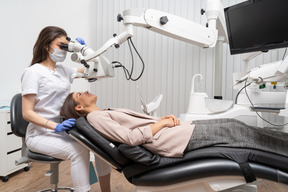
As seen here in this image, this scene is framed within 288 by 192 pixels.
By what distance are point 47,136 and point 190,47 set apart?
1762 millimetres

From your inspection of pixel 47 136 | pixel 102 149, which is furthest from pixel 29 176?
pixel 102 149

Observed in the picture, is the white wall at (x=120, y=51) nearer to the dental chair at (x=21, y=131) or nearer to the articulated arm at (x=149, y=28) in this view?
the articulated arm at (x=149, y=28)

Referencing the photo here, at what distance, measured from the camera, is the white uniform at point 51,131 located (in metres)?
1.20

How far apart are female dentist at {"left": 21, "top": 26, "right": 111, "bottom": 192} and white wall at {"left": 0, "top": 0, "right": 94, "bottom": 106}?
113 centimetres

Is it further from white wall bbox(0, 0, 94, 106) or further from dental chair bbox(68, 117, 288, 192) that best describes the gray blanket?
white wall bbox(0, 0, 94, 106)

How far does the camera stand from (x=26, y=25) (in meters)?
2.66

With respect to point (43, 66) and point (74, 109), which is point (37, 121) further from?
point (43, 66)

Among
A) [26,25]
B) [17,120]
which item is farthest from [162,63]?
[26,25]

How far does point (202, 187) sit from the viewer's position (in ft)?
3.17

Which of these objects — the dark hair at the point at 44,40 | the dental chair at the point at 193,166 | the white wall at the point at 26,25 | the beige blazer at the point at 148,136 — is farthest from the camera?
the white wall at the point at 26,25

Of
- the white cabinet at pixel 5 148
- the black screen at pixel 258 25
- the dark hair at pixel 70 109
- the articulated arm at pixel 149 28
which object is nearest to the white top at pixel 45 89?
the dark hair at pixel 70 109

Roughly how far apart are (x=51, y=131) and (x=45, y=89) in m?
0.28

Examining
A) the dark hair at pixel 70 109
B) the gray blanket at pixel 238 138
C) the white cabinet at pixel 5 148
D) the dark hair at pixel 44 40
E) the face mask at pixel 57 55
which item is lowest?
the white cabinet at pixel 5 148

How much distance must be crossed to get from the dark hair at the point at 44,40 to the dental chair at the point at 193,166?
0.73 meters
